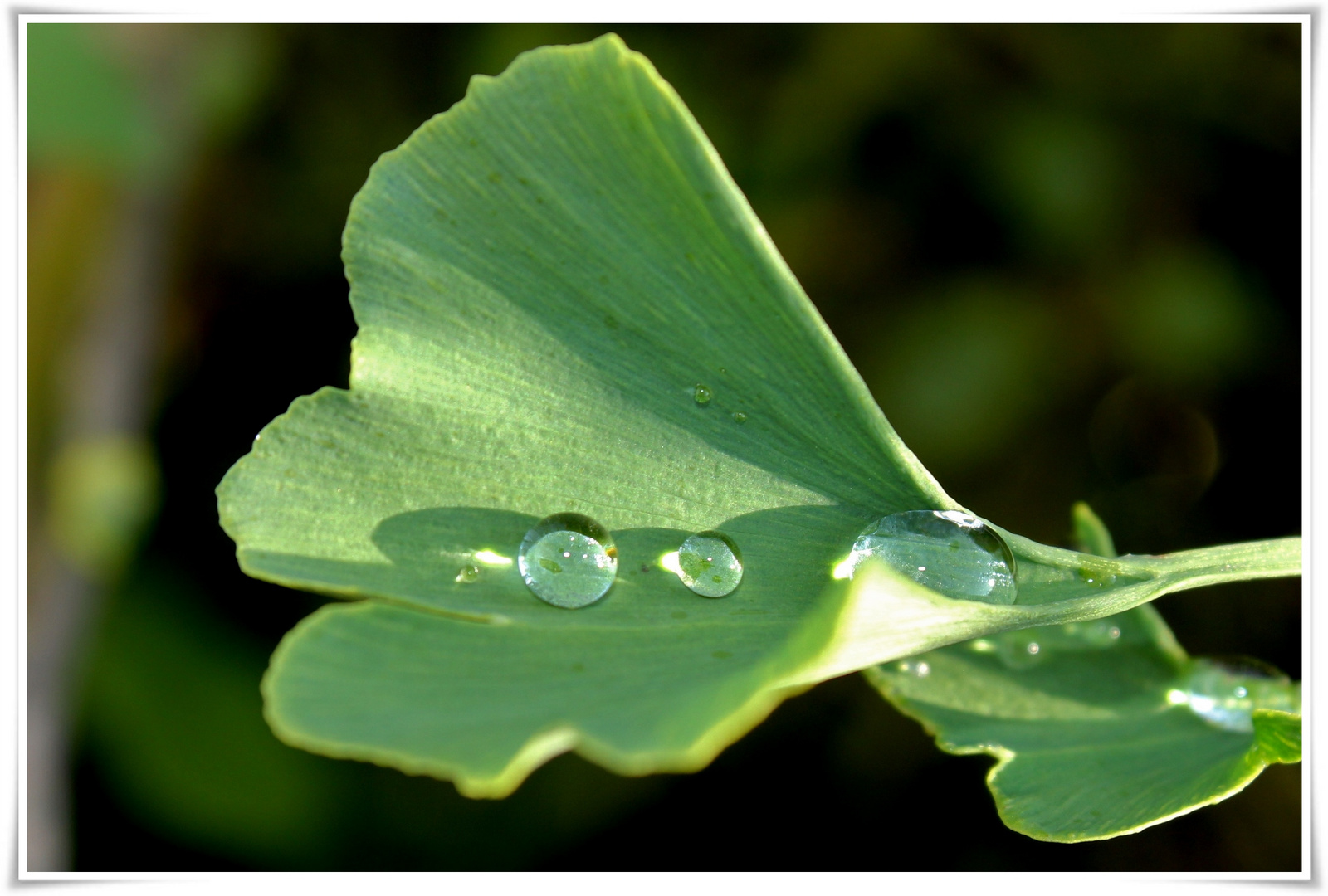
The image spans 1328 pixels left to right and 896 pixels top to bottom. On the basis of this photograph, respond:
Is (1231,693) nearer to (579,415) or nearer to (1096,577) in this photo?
(1096,577)

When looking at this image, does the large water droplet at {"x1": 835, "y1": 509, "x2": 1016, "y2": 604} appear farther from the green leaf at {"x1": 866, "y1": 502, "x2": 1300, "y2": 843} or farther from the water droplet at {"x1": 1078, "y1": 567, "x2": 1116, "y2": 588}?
the green leaf at {"x1": 866, "y1": 502, "x2": 1300, "y2": 843}

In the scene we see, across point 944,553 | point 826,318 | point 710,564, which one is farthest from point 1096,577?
point 826,318

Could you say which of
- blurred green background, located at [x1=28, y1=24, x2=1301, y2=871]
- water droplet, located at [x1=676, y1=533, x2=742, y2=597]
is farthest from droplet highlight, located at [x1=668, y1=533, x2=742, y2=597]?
blurred green background, located at [x1=28, y1=24, x2=1301, y2=871]

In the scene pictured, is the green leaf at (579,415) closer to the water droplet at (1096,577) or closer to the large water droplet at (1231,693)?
the water droplet at (1096,577)

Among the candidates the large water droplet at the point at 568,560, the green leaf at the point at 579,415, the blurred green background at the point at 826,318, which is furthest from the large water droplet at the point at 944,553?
the blurred green background at the point at 826,318

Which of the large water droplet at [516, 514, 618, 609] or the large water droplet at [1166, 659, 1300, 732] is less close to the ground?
the large water droplet at [516, 514, 618, 609]
